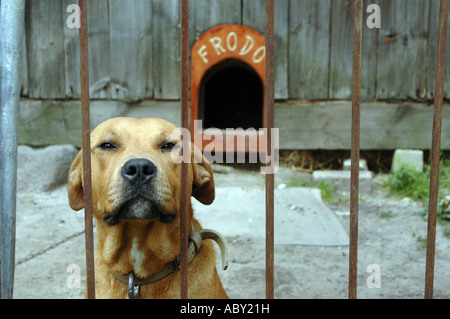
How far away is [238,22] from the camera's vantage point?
5.84 metres

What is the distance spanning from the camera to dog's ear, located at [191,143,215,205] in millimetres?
Result: 2588

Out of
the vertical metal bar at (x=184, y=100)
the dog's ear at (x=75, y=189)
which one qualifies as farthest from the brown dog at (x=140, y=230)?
the vertical metal bar at (x=184, y=100)

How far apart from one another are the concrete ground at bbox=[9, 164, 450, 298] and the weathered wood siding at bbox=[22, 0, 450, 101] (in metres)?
1.22

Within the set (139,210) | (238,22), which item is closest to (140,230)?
(139,210)

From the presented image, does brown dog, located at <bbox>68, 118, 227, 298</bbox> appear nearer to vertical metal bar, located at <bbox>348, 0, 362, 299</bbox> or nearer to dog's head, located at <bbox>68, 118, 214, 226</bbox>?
dog's head, located at <bbox>68, 118, 214, 226</bbox>

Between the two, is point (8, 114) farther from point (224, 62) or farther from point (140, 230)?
point (224, 62)

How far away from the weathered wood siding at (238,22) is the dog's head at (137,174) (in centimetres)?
346

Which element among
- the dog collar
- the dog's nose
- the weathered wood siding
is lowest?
the dog collar

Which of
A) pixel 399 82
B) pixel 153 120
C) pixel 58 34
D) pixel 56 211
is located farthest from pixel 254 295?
pixel 58 34

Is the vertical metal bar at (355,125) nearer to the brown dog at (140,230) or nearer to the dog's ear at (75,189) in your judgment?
the brown dog at (140,230)

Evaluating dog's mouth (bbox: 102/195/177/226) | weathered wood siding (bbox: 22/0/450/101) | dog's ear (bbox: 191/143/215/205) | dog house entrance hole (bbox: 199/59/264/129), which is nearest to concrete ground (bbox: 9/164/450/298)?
dog's ear (bbox: 191/143/215/205)

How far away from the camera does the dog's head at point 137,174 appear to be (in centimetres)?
210
